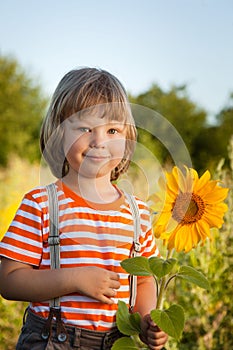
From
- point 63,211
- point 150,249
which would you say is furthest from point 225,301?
point 63,211

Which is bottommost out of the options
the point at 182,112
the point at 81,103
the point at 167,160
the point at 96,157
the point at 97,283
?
the point at 97,283

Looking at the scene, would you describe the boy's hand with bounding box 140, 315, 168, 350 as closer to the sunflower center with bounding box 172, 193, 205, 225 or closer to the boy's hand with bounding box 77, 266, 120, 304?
the boy's hand with bounding box 77, 266, 120, 304

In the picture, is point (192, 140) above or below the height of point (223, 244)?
above

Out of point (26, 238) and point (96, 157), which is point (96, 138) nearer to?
point (96, 157)

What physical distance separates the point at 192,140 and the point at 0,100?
22.4 feet

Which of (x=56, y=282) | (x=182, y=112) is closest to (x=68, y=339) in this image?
(x=56, y=282)

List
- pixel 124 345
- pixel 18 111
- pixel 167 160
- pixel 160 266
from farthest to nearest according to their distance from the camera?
pixel 18 111 < pixel 167 160 < pixel 124 345 < pixel 160 266

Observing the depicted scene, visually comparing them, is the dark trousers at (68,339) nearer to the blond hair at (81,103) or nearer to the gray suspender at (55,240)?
the gray suspender at (55,240)

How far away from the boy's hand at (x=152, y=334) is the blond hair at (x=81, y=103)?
0.44 metres

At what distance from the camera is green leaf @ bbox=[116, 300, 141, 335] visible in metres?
1.27

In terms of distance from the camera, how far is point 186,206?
4.26 feet

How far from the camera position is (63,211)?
1.40m

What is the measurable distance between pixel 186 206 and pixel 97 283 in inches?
10.1

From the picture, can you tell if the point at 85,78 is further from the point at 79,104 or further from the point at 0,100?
the point at 0,100
